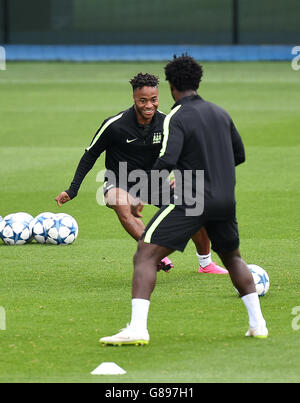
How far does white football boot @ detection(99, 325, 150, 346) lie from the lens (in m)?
7.30

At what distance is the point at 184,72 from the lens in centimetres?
746

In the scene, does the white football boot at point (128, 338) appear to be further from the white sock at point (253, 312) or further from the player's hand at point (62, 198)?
the player's hand at point (62, 198)

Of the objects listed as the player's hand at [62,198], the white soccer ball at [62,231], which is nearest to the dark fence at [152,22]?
the white soccer ball at [62,231]

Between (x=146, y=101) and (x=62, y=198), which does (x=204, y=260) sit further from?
(x=146, y=101)

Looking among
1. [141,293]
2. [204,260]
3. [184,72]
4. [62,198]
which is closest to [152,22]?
[204,260]

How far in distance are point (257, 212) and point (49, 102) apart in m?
15.0

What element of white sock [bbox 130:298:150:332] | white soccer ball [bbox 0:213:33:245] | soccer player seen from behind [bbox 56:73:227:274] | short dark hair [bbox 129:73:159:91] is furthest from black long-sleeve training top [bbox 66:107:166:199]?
white sock [bbox 130:298:150:332]

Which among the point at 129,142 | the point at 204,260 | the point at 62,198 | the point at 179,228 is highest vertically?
the point at 129,142

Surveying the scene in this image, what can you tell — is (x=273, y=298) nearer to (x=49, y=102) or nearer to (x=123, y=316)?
(x=123, y=316)

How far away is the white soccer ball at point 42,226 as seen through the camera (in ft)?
38.1

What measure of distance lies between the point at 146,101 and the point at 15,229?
9.15 feet

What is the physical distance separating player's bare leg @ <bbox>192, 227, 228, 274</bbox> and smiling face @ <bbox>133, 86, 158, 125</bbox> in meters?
1.31

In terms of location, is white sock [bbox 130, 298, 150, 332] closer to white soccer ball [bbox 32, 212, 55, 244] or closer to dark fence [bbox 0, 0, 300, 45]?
white soccer ball [bbox 32, 212, 55, 244]
